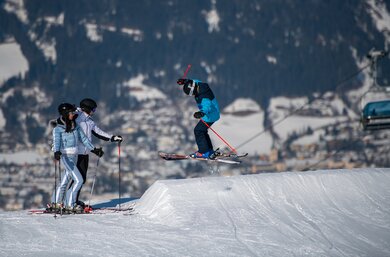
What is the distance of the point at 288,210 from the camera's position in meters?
19.3

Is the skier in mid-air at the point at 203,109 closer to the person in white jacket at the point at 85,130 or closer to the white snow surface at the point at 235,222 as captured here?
the person in white jacket at the point at 85,130

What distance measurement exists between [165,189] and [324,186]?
12.4 feet

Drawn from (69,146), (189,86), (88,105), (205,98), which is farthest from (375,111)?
(69,146)

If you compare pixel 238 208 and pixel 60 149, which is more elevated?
pixel 60 149

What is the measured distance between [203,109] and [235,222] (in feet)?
16.0

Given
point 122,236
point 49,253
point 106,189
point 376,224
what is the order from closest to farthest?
point 49,253 < point 122,236 < point 376,224 < point 106,189

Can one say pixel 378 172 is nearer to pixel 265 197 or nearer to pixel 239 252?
pixel 265 197

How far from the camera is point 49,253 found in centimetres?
1602

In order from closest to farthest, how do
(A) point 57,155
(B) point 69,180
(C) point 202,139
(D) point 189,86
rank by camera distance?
1. (A) point 57,155
2. (B) point 69,180
3. (D) point 189,86
4. (C) point 202,139

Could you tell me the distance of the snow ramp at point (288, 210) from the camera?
1725 centimetres

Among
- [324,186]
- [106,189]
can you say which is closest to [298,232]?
[324,186]

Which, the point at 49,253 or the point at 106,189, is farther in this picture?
the point at 106,189

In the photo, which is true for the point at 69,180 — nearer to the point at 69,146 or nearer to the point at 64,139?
the point at 69,146

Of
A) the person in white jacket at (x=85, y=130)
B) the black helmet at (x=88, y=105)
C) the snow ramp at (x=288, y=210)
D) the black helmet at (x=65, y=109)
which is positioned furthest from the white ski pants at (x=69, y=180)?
the snow ramp at (x=288, y=210)
